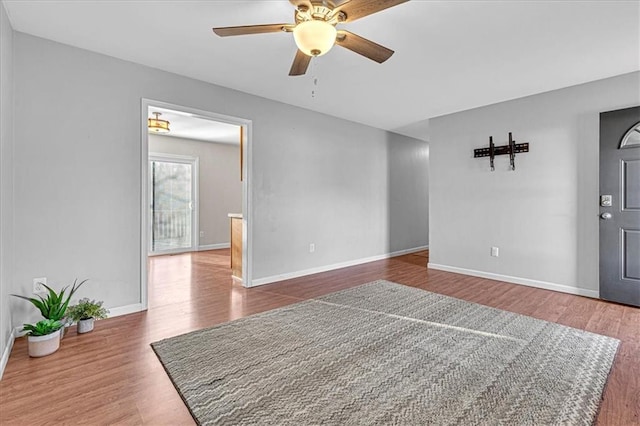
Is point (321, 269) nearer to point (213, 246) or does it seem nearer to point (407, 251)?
point (407, 251)

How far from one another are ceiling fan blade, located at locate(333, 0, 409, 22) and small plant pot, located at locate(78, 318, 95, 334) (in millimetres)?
3083

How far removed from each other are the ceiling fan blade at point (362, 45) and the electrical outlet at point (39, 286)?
3090mm

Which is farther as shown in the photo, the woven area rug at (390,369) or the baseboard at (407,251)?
the baseboard at (407,251)

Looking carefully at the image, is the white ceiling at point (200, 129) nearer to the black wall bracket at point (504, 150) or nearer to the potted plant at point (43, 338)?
the potted plant at point (43, 338)

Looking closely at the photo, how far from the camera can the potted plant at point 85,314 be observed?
8.29 ft

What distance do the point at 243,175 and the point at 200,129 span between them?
2.52 meters

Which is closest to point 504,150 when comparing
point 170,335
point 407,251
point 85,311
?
point 407,251

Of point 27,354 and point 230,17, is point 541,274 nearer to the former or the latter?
point 230,17

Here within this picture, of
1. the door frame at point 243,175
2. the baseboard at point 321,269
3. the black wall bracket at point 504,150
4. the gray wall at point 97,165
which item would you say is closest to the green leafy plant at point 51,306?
the gray wall at point 97,165

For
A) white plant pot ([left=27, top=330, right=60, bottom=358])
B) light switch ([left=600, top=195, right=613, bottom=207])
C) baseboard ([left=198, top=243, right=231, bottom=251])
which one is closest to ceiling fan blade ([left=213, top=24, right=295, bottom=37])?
white plant pot ([left=27, top=330, right=60, bottom=358])

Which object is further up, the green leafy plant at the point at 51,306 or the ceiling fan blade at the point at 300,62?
the ceiling fan blade at the point at 300,62

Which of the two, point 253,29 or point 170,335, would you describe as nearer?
point 253,29

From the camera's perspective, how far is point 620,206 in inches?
129

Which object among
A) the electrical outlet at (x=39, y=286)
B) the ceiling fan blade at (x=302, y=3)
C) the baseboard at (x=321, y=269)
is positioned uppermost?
the ceiling fan blade at (x=302, y=3)
